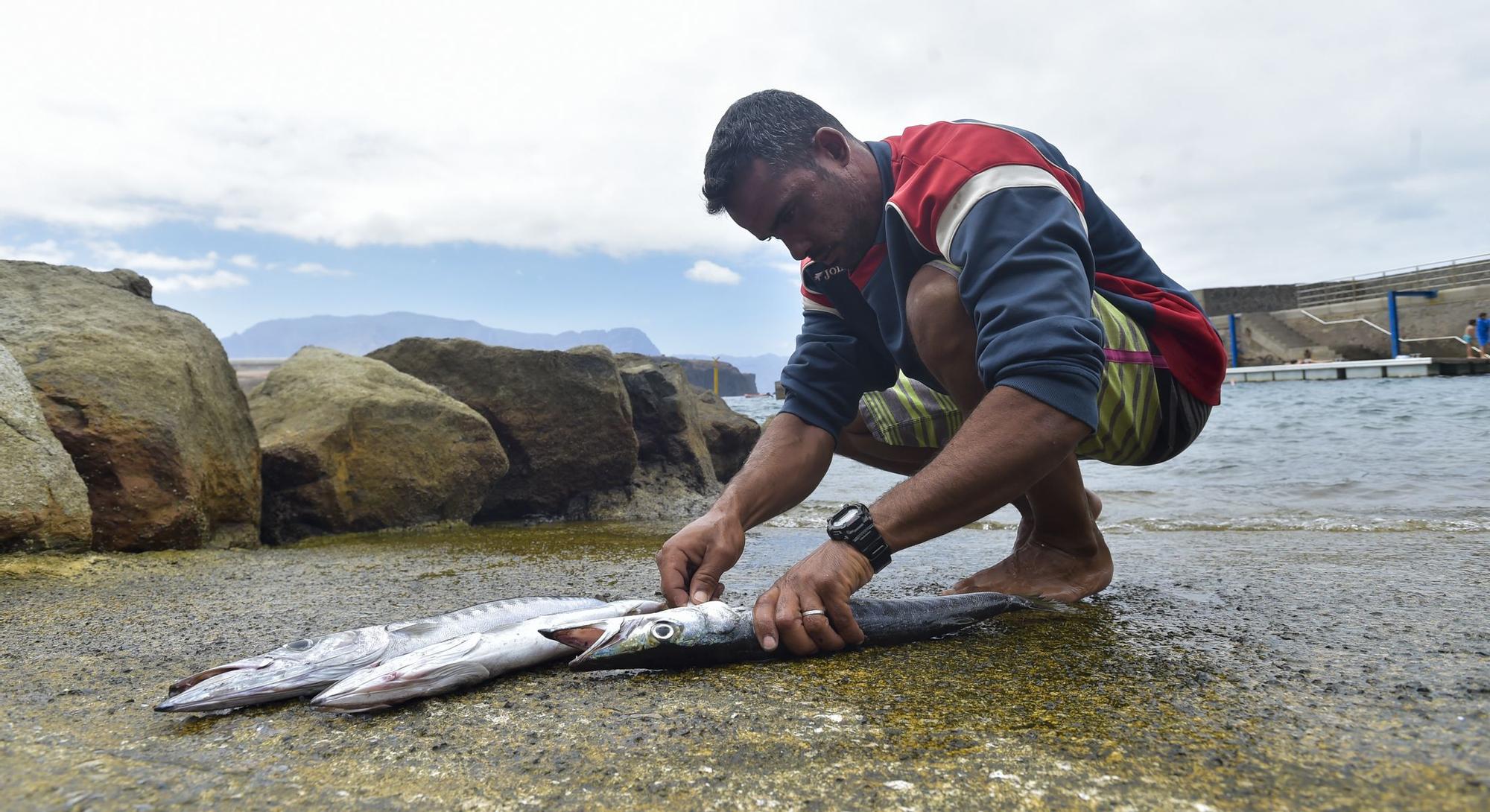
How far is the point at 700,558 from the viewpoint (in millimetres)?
2346

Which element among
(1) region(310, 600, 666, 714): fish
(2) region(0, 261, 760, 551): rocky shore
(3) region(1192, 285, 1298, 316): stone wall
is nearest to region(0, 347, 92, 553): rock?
(2) region(0, 261, 760, 551): rocky shore

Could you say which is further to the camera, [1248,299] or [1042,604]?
[1248,299]

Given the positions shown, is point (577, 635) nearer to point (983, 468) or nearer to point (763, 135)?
point (983, 468)

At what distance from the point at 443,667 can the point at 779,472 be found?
129 cm

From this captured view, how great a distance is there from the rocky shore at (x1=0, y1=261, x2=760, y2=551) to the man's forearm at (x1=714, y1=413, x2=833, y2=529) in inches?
106

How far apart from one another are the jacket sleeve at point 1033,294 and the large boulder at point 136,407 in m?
3.64

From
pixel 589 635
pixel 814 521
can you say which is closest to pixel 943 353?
pixel 589 635

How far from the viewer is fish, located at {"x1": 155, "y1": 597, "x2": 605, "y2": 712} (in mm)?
1551

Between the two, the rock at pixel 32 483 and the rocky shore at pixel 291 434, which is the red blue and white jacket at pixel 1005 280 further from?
the rocky shore at pixel 291 434

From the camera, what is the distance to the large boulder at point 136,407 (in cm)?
372

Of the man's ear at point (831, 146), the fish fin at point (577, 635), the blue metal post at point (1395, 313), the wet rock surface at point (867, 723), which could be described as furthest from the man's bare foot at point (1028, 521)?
the blue metal post at point (1395, 313)

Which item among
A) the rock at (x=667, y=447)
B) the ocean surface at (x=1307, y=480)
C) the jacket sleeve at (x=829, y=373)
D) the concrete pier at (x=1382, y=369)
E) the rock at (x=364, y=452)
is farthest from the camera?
the concrete pier at (x=1382, y=369)

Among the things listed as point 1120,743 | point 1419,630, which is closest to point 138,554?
point 1120,743

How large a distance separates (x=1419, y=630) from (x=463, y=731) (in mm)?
2183
